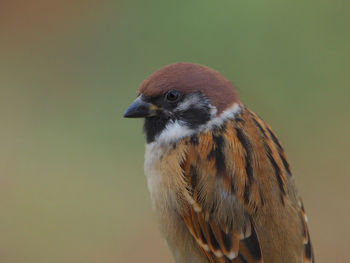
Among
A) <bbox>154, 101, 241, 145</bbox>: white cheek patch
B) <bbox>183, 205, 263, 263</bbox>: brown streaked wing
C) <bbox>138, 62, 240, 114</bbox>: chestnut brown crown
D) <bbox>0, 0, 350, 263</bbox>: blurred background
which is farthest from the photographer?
<bbox>0, 0, 350, 263</bbox>: blurred background

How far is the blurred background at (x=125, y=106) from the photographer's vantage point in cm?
589

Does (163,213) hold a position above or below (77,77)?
below

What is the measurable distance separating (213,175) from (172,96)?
1.73 feet

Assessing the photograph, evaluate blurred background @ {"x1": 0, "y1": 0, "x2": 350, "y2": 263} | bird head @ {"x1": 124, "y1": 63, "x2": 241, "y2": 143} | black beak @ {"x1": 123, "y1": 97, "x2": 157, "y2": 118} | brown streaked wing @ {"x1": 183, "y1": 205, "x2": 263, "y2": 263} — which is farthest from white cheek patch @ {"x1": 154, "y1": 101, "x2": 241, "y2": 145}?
blurred background @ {"x1": 0, "y1": 0, "x2": 350, "y2": 263}

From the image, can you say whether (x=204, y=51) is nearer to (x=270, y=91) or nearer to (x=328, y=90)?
(x=270, y=91)

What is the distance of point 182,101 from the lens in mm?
3682

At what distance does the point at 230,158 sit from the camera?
356 centimetres

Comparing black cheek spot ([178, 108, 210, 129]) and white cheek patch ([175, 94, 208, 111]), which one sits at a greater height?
white cheek patch ([175, 94, 208, 111])

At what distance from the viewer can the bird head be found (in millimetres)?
3629

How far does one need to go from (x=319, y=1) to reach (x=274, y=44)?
0.86 m

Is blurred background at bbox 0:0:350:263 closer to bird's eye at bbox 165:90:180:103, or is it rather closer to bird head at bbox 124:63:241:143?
bird head at bbox 124:63:241:143

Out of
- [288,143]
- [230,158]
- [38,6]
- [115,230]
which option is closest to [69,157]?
[115,230]

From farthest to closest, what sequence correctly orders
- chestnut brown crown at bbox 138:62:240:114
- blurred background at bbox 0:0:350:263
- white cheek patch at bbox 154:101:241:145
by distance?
blurred background at bbox 0:0:350:263
white cheek patch at bbox 154:101:241:145
chestnut brown crown at bbox 138:62:240:114

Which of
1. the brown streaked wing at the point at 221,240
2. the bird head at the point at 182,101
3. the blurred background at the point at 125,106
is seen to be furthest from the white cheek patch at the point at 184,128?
the blurred background at the point at 125,106
